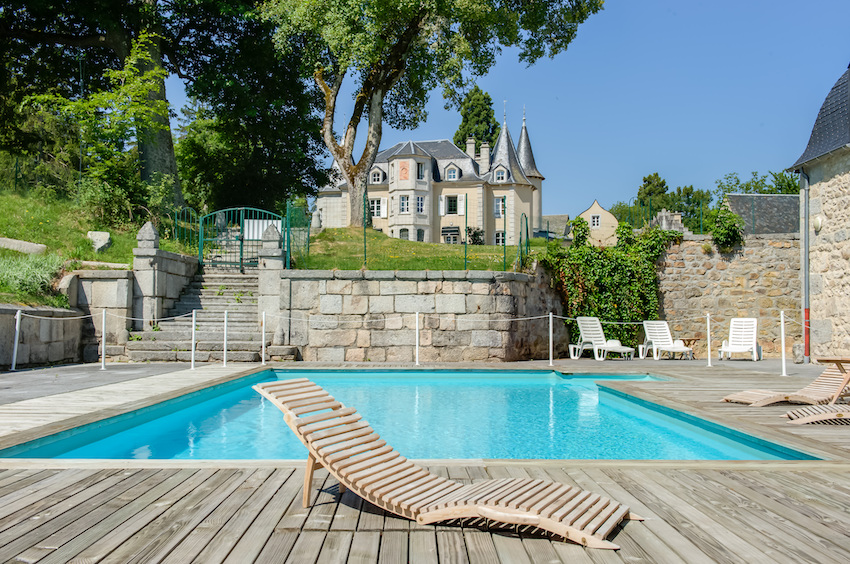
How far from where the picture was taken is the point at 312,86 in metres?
22.7

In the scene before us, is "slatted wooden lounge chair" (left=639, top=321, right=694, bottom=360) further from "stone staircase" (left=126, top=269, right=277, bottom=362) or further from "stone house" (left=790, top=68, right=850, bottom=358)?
"stone staircase" (left=126, top=269, right=277, bottom=362)

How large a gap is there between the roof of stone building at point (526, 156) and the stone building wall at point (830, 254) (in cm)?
3135

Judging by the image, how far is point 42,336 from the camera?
9.96m

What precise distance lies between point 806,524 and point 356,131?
1977 cm

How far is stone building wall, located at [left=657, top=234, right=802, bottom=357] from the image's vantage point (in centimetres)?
1438

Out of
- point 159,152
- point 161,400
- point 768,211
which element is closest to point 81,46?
point 159,152

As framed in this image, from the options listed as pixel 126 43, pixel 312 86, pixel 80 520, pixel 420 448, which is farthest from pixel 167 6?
pixel 80 520

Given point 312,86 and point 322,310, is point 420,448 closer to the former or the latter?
point 322,310

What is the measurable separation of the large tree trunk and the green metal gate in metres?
→ 2.31

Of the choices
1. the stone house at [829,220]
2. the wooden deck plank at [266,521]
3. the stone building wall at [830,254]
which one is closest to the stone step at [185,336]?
the wooden deck plank at [266,521]

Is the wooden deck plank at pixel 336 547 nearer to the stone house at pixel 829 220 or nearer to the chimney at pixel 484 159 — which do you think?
the stone house at pixel 829 220

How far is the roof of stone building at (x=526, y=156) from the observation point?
4341 centimetres

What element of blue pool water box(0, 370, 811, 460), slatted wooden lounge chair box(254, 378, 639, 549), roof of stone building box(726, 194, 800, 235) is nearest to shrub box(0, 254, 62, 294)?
blue pool water box(0, 370, 811, 460)

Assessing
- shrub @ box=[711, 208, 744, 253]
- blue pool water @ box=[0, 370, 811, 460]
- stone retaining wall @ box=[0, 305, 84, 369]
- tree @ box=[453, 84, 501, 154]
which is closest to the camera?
blue pool water @ box=[0, 370, 811, 460]
